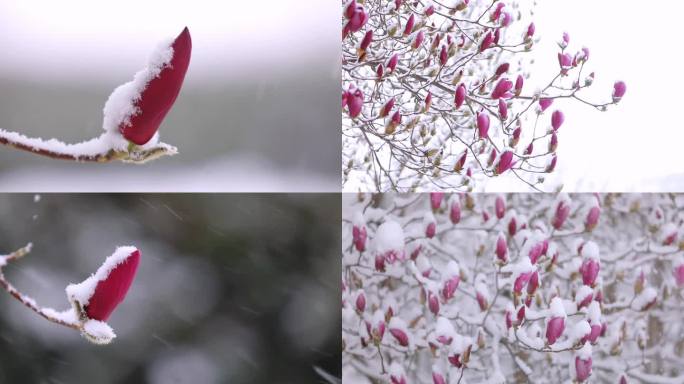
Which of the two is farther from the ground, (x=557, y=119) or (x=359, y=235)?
(x=557, y=119)

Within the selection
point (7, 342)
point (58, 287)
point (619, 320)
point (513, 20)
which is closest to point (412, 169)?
point (513, 20)

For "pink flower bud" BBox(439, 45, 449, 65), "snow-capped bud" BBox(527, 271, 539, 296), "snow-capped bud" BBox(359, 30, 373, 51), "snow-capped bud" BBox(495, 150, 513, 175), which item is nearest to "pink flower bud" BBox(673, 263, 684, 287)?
"snow-capped bud" BBox(527, 271, 539, 296)

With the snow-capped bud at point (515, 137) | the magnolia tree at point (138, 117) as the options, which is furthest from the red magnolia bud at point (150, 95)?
the snow-capped bud at point (515, 137)

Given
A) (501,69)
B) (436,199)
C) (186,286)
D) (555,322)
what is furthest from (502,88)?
(186,286)

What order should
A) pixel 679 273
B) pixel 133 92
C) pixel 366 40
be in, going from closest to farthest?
pixel 133 92, pixel 366 40, pixel 679 273

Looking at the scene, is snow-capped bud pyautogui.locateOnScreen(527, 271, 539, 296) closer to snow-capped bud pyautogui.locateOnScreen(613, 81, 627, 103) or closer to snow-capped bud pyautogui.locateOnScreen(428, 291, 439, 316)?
snow-capped bud pyautogui.locateOnScreen(428, 291, 439, 316)

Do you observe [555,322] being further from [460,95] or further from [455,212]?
[460,95]
